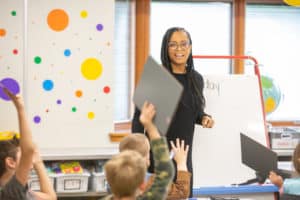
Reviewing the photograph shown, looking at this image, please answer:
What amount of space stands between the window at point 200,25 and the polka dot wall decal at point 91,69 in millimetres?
827

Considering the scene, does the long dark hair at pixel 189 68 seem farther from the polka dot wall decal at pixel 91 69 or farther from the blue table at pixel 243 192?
the polka dot wall decal at pixel 91 69

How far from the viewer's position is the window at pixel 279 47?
4.90 metres

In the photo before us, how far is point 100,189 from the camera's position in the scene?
389cm

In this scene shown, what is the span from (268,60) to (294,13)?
551 millimetres

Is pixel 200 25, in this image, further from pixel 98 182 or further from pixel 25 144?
pixel 25 144

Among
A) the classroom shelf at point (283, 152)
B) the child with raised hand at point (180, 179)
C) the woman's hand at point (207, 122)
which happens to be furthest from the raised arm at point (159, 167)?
the classroom shelf at point (283, 152)

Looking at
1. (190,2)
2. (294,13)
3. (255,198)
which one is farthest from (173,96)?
(294,13)

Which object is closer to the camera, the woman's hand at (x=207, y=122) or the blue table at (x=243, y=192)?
the woman's hand at (x=207, y=122)

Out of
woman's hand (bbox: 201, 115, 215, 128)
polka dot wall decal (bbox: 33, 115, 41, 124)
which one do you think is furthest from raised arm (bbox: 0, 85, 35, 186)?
polka dot wall decal (bbox: 33, 115, 41, 124)

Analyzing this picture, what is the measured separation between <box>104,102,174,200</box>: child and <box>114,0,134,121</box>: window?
2920mm

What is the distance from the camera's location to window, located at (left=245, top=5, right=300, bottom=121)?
4902mm

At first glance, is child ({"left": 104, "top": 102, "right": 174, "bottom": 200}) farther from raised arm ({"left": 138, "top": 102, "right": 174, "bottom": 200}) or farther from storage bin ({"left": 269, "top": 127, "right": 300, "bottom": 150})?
storage bin ({"left": 269, "top": 127, "right": 300, "bottom": 150})

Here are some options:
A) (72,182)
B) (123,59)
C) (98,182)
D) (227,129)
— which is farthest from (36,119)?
(227,129)

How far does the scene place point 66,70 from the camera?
3.94 meters
